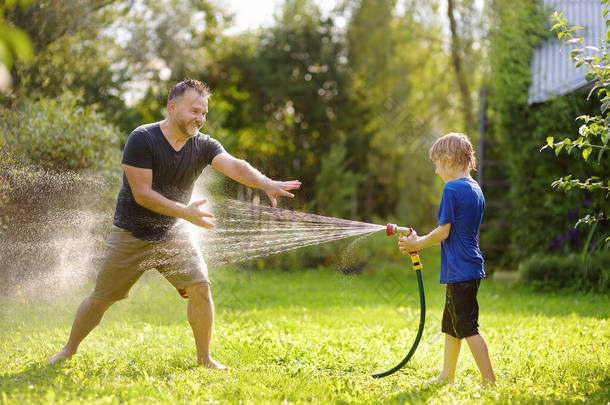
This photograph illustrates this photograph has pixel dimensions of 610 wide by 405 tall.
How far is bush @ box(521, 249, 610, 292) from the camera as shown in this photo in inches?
294

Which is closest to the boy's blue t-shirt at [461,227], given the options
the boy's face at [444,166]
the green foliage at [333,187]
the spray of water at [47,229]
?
the boy's face at [444,166]

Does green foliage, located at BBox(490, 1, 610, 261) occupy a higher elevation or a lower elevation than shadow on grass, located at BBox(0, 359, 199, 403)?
higher

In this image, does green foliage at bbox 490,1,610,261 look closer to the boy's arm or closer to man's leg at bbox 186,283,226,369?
the boy's arm

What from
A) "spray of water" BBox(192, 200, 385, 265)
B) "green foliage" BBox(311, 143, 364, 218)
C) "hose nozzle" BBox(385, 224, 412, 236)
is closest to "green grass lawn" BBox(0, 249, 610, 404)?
"hose nozzle" BBox(385, 224, 412, 236)

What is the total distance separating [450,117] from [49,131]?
33.4 feet

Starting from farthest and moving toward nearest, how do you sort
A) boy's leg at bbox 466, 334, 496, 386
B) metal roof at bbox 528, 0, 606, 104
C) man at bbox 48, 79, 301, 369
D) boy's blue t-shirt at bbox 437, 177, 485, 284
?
metal roof at bbox 528, 0, 606, 104
man at bbox 48, 79, 301, 369
boy's blue t-shirt at bbox 437, 177, 485, 284
boy's leg at bbox 466, 334, 496, 386

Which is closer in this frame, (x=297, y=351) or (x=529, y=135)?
(x=297, y=351)

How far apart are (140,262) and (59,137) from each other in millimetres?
3001

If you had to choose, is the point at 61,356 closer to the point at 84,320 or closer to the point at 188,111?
the point at 84,320

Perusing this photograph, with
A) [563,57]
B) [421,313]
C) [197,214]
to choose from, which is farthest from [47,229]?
[563,57]

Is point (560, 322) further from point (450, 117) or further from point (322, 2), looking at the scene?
point (322, 2)

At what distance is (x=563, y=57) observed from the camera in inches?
342

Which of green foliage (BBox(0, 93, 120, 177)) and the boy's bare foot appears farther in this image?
green foliage (BBox(0, 93, 120, 177))

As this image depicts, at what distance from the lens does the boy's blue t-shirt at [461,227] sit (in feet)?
11.6
